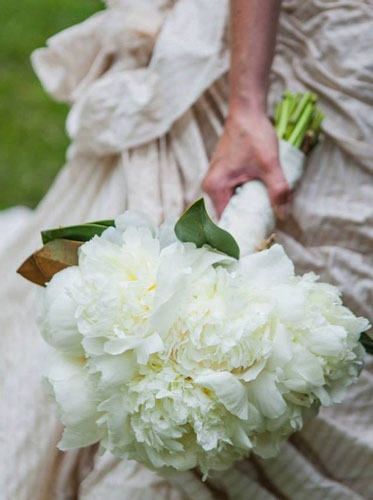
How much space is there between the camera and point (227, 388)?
0.87m

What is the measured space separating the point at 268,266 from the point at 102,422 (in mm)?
275

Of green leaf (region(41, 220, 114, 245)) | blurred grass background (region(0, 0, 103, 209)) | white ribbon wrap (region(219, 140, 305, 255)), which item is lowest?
blurred grass background (region(0, 0, 103, 209))

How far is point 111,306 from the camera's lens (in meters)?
0.89

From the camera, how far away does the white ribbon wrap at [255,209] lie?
3.66 feet

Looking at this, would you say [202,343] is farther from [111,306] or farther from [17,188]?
[17,188]

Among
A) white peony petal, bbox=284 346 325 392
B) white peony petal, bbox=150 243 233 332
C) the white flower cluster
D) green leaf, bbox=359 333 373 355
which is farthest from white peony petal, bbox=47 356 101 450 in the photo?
green leaf, bbox=359 333 373 355

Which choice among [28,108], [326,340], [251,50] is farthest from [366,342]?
[28,108]

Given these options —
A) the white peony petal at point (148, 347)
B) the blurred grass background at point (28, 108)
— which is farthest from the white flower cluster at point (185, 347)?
the blurred grass background at point (28, 108)

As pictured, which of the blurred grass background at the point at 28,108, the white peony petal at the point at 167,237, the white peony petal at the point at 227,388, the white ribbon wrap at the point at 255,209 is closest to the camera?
the white peony petal at the point at 227,388

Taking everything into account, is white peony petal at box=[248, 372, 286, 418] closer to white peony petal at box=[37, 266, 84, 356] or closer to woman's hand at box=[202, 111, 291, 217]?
white peony petal at box=[37, 266, 84, 356]

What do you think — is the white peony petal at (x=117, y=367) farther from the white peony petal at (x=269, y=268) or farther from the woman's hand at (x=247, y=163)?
the woman's hand at (x=247, y=163)

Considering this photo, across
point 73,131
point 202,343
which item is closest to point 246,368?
point 202,343

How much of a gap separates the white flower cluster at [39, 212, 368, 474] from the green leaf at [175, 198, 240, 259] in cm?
2

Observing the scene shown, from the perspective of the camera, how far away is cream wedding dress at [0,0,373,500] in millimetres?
1240
